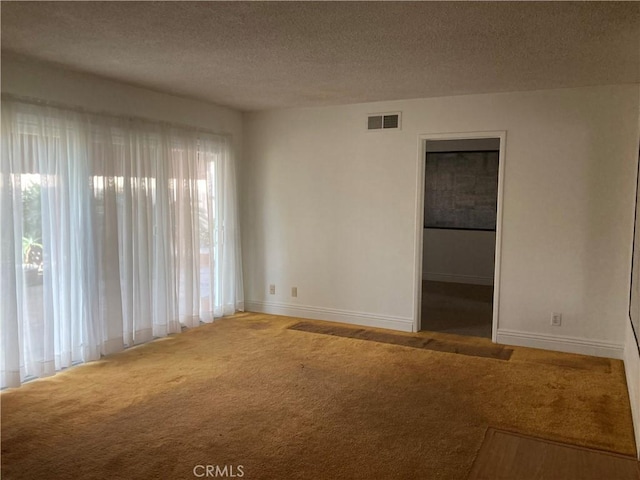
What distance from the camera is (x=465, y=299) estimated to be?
278 inches

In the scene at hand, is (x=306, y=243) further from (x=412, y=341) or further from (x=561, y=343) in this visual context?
(x=561, y=343)

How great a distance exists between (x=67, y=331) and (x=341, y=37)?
3.10m

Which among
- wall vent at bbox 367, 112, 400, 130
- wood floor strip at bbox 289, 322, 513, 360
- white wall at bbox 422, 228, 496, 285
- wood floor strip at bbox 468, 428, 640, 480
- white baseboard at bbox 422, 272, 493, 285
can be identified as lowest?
wood floor strip at bbox 468, 428, 640, 480

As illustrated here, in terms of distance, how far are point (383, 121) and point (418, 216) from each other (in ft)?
3.50

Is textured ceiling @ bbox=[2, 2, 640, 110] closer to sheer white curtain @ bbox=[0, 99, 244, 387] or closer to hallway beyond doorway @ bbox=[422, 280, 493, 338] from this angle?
sheer white curtain @ bbox=[0, 99, 244, 387]

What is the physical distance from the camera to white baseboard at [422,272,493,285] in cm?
821

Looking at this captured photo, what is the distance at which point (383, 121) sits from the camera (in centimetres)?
536

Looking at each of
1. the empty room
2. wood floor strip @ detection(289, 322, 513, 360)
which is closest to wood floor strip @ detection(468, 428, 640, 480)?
the empty room

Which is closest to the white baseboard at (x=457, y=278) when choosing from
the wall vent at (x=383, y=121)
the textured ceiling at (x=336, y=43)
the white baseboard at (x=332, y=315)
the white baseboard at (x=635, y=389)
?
the white baseboard at (x=332, y=315)

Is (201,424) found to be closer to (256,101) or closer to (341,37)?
(341,37)

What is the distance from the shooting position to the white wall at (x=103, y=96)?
12.3 feet

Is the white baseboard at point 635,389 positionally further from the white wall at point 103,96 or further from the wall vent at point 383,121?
the white wall at point 103,96

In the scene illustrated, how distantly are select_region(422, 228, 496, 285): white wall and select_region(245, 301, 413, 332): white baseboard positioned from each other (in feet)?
10.7

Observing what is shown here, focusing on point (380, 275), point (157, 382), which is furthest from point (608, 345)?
point (157, 382)
